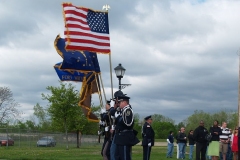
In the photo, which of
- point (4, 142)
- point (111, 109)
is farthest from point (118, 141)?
point (4, 142)

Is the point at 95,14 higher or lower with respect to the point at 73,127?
higher

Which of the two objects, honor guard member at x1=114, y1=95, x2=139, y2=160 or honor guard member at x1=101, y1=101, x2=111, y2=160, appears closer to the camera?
honor guard member at x1=114, y1=95, x2=139, y2=160

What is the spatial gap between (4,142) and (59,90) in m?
7.33

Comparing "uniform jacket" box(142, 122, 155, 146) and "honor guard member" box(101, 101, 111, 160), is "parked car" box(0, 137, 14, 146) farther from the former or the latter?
"honor guard member" box(101, 101, 111, 160)

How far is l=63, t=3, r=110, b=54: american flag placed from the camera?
15.3 meters

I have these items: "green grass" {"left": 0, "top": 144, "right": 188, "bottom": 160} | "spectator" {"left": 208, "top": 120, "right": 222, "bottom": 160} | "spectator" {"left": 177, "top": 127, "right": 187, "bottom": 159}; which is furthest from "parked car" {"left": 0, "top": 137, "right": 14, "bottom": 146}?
"spectator" {"left": 208, "top": 120, "right": 222, "bottom": 160}

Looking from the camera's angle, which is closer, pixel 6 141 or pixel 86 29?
pixel 86 29

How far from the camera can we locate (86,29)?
51.7 ft

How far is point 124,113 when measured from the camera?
1227cm

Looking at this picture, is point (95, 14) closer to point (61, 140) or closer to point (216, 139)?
point (216, 139)

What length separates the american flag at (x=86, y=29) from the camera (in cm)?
1527

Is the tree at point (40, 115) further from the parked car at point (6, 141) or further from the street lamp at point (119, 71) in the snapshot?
the street lamp at point (119, 71)

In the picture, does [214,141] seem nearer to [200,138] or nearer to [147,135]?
[200,138]

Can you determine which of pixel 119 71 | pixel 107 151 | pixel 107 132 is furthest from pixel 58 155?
pixel 107 132
